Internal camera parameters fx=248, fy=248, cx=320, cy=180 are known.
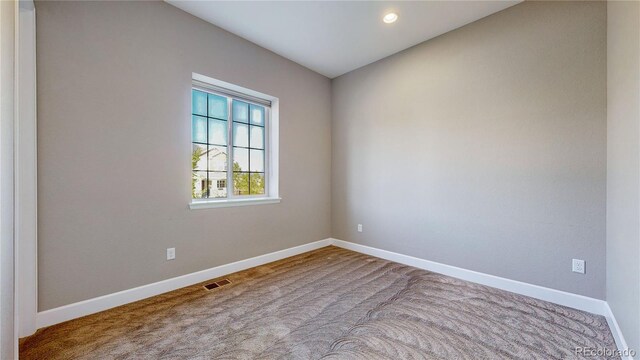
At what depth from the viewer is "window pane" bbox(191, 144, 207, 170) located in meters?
2.72

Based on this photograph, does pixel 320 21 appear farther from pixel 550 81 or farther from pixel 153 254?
pixel 153 254

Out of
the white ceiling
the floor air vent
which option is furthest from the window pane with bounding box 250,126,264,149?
the floor air vent

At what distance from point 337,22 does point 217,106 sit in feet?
5.39

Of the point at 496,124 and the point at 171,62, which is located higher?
the point at 171,62

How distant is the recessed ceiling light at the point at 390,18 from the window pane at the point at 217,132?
2116 mm

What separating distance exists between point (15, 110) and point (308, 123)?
2.86 meters

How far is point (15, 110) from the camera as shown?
4.37ft

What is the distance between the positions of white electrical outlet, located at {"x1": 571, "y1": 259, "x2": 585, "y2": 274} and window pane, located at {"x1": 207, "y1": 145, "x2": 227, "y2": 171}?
3540 millimetres

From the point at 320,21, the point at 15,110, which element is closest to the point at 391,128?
the point at 320,21

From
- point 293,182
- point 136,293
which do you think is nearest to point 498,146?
point 293,182

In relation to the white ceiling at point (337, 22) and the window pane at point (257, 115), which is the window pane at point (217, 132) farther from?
the white ceiling at point (337, 22)

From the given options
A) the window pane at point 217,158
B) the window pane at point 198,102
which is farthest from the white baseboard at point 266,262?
the window pane at point 198,102

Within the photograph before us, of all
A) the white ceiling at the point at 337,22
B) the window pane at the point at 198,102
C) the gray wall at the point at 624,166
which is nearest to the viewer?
the gray wall at the point at 624,166

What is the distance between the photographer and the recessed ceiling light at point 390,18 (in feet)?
8.25
